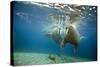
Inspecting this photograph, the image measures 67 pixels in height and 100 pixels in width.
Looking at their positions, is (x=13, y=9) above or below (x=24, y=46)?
above

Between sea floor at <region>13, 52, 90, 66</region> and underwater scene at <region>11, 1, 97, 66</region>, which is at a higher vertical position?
underwater scene at <region>11, 1, 97, 66</region>

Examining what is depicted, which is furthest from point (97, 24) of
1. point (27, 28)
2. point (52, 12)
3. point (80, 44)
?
point (27, 28)

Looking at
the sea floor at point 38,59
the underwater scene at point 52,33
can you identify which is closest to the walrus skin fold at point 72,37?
the underwater scene at point 52,33

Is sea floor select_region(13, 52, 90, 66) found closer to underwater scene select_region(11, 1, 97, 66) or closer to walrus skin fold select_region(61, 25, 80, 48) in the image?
underwater scene select_region(11, 1, 97, 66)

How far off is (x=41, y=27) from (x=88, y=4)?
2.66 feet

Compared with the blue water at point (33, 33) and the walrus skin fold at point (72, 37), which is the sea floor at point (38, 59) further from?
the walrus skin fold at point (72, 37)

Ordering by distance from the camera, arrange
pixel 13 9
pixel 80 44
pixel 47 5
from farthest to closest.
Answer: pixel 80 44
pixel 47 5
pixel 13 9

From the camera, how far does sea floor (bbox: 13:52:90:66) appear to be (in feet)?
7.35

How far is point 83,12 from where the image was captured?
2570 mm

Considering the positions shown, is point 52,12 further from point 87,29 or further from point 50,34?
point 87,29

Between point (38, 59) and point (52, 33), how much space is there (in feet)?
1.31

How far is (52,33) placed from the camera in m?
2.40

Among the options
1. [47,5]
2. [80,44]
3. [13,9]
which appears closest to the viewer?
[13,9]

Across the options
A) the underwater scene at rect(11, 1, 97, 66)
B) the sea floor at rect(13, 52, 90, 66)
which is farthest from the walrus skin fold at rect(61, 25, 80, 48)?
the sea floor at rect(13, 52, 90, 66)
